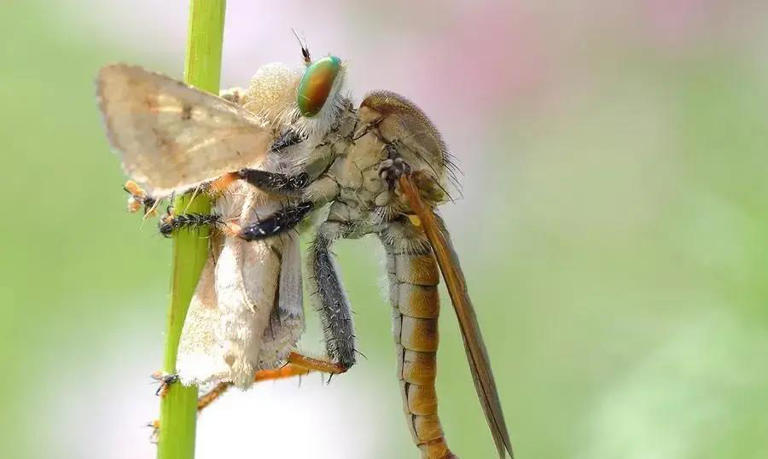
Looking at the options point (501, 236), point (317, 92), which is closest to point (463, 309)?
point (317, 92)

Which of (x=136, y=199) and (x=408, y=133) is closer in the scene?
(x=136, y=199)

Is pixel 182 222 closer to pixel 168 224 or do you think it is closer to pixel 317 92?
pixel 168 224

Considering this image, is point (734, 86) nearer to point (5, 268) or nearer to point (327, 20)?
point (327, 20)

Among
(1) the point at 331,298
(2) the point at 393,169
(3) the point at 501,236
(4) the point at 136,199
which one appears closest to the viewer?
(4) the point at 136,199

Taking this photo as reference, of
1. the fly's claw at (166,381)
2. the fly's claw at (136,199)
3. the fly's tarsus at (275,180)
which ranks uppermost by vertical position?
the fly's tarsus at (275,180)

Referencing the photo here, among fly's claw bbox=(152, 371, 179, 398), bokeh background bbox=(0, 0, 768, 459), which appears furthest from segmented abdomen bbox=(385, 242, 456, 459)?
fly's claw bbox=(152, 371, 179, 398)

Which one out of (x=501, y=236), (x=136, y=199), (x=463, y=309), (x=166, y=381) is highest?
(x=501, y=236)

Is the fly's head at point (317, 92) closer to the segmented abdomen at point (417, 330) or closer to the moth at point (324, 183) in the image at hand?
the moth at point (324, 183)

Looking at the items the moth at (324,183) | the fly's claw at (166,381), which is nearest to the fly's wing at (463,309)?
the moth at (324,183)

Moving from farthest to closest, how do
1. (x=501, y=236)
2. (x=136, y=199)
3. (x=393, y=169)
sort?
(x=501, y=236), (x=393, y=169), (x=136, y=199)
